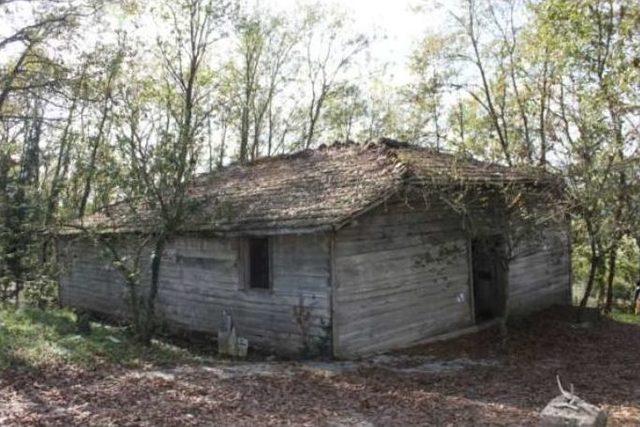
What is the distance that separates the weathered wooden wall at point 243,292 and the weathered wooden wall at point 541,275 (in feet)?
19.5

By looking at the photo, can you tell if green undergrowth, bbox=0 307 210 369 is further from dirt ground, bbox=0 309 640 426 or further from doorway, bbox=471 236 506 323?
doorway, bbox=471 236 506 323

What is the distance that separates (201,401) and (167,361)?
8.98 ft

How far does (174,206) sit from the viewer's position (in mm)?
11406

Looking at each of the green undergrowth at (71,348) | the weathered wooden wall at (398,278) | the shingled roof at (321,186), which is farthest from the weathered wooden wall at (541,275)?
the green undergrowth at (71,348)

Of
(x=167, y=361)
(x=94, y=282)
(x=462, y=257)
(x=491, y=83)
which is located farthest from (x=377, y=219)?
(x=491, y=83)

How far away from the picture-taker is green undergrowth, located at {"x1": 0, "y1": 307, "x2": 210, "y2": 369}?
970 cm

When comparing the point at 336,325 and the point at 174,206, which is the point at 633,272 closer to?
the point at 336,325

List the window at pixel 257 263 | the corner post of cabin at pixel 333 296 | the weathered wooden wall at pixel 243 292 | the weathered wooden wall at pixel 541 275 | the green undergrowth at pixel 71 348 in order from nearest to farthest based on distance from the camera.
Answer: the green undergrowth at pixel 71 348 < the corner post of cabin at pixel 333 296 < the weathered wooden wall at pixel 243 292 < the window at pixel 257 263 < the weathered wooden wall at pixel 541 275

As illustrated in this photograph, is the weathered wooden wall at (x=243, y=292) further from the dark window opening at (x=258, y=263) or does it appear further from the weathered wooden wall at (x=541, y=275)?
the weathered wooden wall at (x=541, y=275)

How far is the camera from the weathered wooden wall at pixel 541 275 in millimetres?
14734

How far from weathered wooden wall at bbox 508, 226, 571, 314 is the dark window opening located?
6147mm

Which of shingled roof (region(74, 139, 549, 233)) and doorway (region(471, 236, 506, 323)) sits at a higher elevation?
shingled roof (region(74, 139, 549, 233))

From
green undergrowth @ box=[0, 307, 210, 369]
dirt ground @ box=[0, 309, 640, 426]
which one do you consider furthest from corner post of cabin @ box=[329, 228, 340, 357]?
green undergrowth @ box=[0, 307, 210, 369]

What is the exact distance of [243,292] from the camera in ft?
40.1
